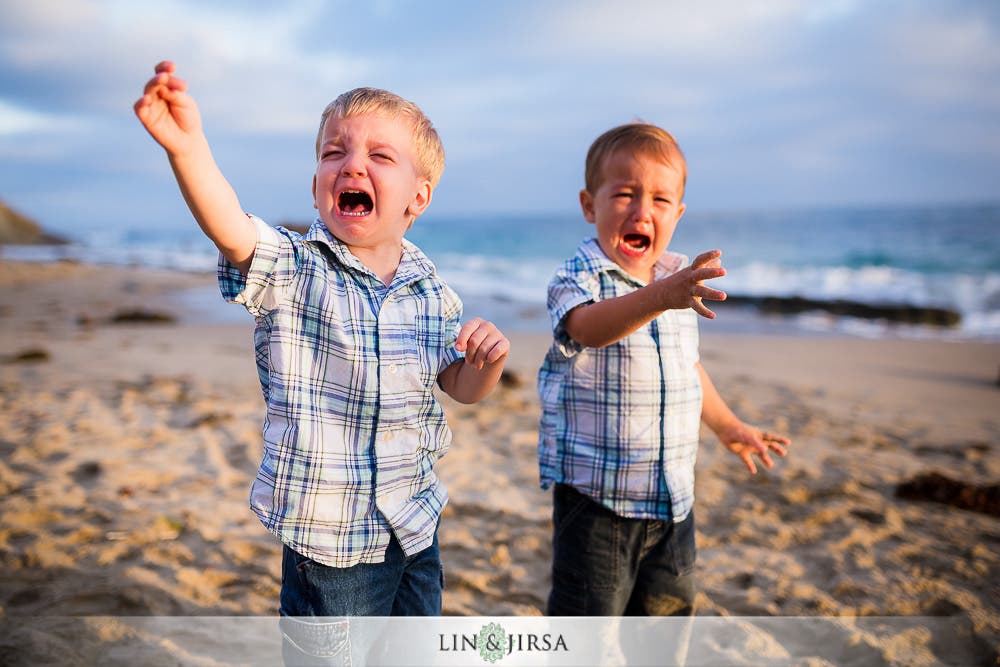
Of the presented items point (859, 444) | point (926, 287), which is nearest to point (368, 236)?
point (859, 444)

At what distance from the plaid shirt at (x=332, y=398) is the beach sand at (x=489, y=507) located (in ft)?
4.38

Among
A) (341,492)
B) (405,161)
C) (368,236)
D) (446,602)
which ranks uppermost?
(405,161)

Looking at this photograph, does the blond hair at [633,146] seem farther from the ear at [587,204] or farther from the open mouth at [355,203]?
the open mouth at [355,203]

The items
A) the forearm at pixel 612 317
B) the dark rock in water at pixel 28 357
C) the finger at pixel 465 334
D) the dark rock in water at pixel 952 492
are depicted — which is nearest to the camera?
the finger at pixel 465 334

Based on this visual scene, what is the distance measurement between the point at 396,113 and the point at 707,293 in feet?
2.91

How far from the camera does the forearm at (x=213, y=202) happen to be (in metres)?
1.37

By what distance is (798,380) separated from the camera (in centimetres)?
703

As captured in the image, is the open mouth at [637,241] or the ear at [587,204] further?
the ear at [587,204]

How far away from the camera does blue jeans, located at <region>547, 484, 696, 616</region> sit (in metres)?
2.09

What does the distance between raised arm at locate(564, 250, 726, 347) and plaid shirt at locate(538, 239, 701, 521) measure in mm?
74

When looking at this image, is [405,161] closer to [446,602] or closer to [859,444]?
[446,602]

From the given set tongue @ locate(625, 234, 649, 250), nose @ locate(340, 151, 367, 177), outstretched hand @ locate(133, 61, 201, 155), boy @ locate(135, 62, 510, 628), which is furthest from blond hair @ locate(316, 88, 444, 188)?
tongue @ locate(625, 234, 649, 250)

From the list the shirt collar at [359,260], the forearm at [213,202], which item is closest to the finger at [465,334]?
the shirt collar at [359,260]

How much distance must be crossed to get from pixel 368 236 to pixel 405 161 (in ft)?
0.72
